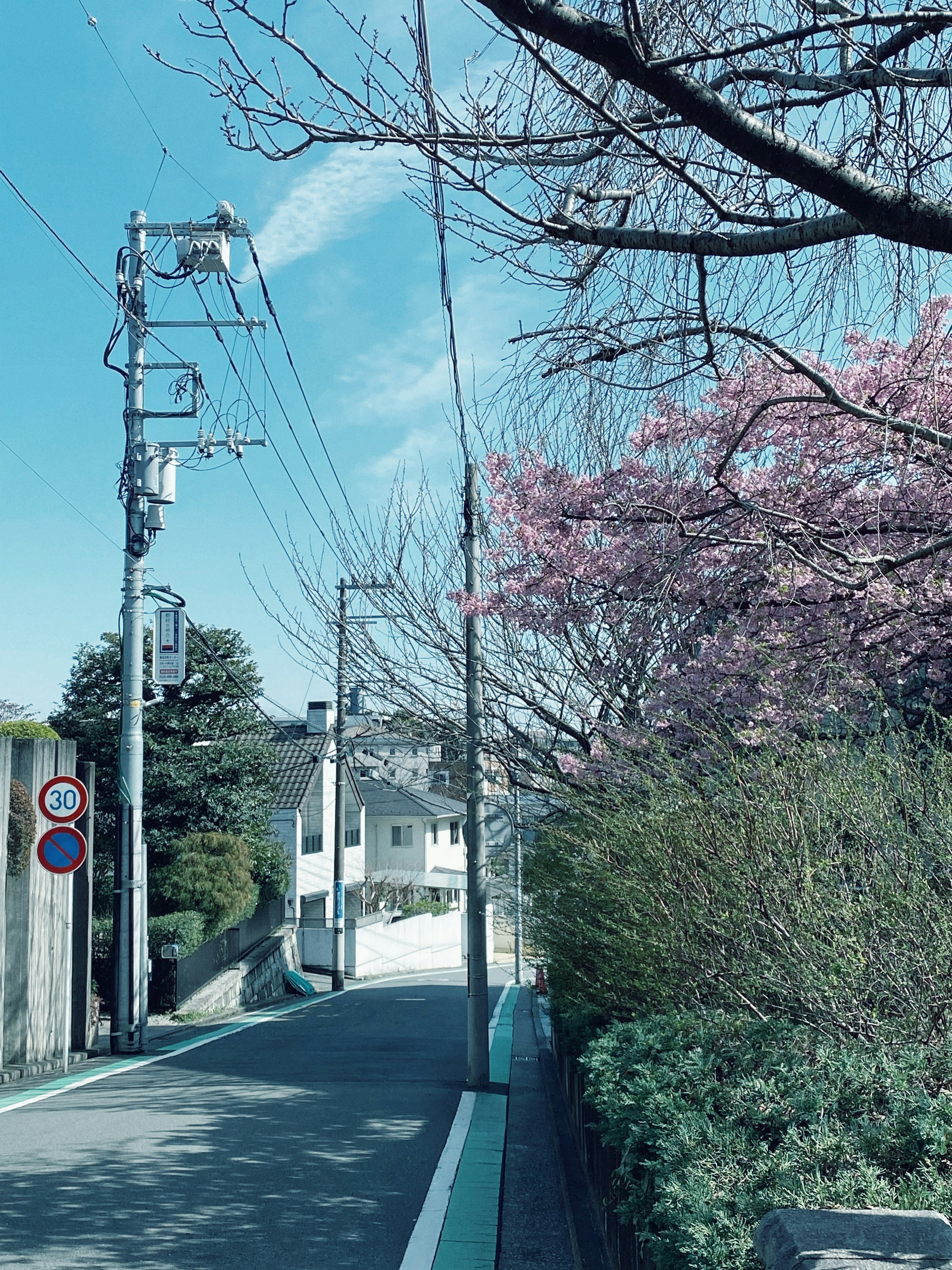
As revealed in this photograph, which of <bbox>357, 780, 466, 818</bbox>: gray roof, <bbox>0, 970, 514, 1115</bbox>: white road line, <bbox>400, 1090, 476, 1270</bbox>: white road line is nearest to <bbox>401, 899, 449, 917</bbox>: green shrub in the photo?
<bbox>357, 780, 466, 818</bbox>: gray roof

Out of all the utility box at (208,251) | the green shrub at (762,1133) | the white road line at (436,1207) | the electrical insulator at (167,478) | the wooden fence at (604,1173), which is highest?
the utility box at (208,251)

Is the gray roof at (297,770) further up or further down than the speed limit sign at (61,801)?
further up

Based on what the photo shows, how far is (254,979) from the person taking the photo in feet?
91.1

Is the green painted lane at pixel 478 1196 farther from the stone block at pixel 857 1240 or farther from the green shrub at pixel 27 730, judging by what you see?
the green shrub at pixel 27 730

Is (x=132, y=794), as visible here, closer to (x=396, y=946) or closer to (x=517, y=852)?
(x=517, y=852)

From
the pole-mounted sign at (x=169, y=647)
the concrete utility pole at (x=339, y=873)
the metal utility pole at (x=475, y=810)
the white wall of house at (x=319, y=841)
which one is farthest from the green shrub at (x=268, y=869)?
the metal utility pole at (x=475, y=810)

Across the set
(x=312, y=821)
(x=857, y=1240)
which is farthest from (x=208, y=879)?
(x=857, y=1240)

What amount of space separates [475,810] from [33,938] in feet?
17.5

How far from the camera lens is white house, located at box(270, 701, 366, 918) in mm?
38469

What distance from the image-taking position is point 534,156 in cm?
461

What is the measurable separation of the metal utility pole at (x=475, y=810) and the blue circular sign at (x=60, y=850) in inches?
176

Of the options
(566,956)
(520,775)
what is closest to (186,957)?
(520,775)

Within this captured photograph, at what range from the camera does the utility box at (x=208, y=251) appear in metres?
16.0

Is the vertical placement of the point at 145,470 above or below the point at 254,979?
above
